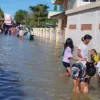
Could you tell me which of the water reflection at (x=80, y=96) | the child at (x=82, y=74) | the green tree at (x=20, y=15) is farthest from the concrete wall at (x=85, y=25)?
the green tree at (x=20, y=15)

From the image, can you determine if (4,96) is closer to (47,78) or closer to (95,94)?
(95,94)

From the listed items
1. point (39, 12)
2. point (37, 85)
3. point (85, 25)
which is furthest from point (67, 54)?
point (39, 12)

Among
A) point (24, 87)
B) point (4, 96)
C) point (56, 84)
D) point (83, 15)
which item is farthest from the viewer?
point (83, 15)

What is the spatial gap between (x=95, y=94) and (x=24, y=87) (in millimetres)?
1946

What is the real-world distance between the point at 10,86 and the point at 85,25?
17899 millimetres

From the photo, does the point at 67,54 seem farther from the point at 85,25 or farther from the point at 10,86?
the point at 85,25

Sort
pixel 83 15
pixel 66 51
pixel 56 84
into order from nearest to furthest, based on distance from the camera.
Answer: pixel 56 84
pixel 66 51
pixel 83 15

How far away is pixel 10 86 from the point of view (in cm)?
998

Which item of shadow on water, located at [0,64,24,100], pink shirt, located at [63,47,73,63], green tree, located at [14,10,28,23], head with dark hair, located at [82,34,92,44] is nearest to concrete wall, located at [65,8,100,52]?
pink shirt, located at [63,47,73,63]

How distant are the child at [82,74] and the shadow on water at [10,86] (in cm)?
139

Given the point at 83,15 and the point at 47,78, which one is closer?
the point at 47,78

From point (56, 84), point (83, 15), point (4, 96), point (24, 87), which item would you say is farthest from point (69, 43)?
point (83, 15)

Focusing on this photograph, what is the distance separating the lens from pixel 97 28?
2428 cm

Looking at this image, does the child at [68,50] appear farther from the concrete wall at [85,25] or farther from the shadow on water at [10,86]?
the concrete wall at [85,25]
